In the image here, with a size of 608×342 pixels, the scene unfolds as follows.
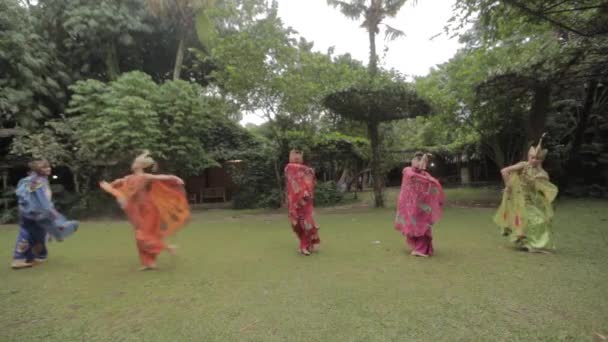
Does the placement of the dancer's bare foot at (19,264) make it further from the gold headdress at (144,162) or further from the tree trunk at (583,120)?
the tree trunk at (583,120)

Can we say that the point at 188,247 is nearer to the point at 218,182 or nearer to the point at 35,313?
the point at 35,313

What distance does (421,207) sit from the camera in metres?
5.32

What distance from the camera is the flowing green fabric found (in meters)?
5.32

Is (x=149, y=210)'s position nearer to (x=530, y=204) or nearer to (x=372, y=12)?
(x=530, y=204)

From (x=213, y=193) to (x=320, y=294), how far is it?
15617 millimetres

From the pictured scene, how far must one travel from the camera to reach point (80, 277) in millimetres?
4621

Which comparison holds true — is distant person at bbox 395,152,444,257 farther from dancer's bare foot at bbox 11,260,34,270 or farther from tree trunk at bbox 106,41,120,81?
tree trunk at bbox 106,41,120,81

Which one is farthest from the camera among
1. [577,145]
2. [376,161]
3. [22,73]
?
[577,145]

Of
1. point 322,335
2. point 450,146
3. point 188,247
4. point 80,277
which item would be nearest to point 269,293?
point 322,335

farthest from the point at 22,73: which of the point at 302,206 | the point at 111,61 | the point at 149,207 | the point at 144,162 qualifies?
the point at 302,206

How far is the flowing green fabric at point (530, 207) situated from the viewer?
5.32 m

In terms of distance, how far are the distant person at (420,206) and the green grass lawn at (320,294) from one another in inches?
11.3

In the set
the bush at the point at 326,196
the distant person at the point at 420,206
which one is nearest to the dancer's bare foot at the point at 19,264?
the distant person at the point at 420,206

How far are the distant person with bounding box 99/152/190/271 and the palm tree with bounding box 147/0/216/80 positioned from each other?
11.7 metres
